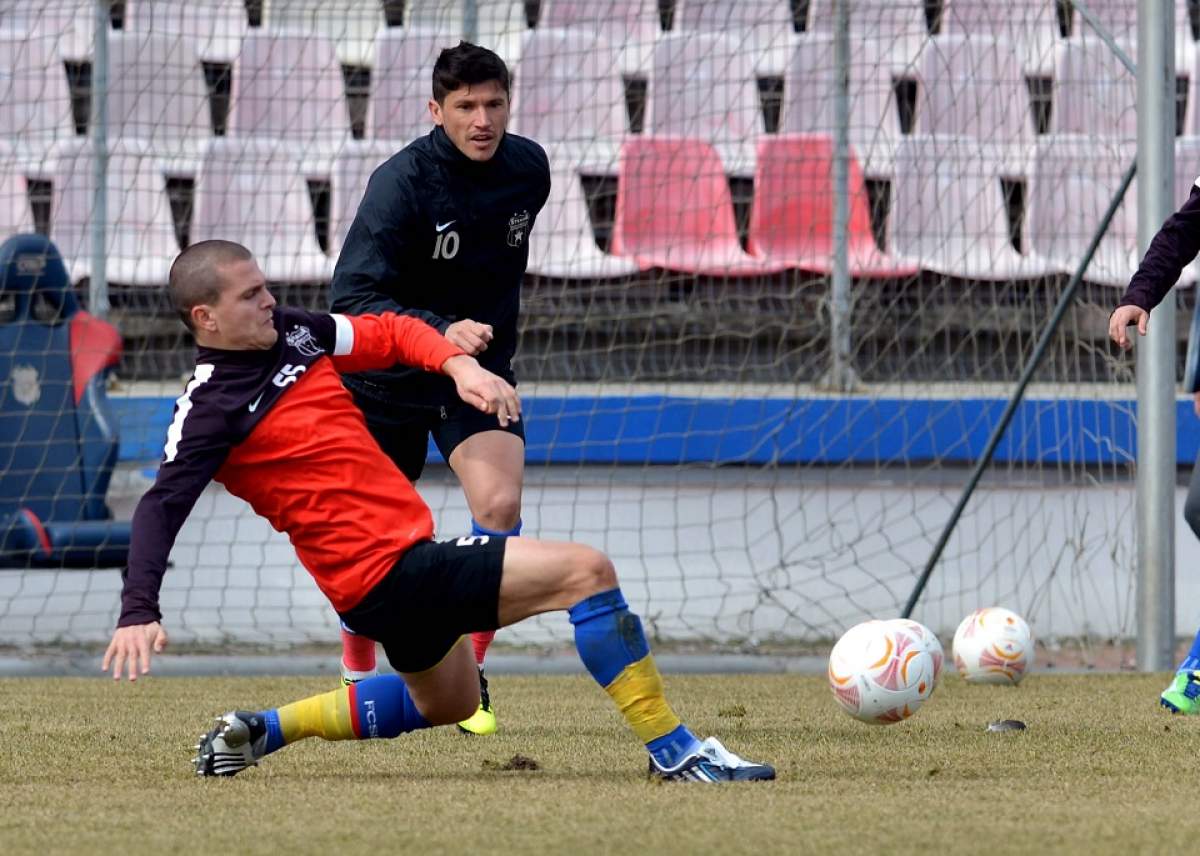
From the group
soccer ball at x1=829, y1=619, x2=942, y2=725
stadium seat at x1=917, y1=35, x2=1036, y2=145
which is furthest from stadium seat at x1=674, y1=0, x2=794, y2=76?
soccer ball at x1=829, y1=619, x2=942, y2=725

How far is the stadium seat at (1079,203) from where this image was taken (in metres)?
8.23

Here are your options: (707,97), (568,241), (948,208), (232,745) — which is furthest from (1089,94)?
(232,745)

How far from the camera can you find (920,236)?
8.34 metres

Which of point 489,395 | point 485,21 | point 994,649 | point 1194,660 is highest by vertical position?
point 485,21

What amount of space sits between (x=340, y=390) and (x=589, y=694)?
2.61 meters

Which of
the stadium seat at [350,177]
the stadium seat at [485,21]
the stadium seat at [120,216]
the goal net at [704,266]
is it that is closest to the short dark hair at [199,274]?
the goal net at [704,266]

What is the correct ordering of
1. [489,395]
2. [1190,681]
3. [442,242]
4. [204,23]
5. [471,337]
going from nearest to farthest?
[489,395]
[471,337]
[442,242]
[1190,681]
[204,23]

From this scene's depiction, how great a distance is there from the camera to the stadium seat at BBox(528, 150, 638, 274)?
→ 864cm

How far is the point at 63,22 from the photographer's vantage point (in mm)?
8797

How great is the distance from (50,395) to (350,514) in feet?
14.4

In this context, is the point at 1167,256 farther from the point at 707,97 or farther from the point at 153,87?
the point at 153,87

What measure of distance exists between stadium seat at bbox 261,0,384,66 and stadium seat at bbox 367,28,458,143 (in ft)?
0.32

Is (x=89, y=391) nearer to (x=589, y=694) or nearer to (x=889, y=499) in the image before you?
(x=589, y=694)

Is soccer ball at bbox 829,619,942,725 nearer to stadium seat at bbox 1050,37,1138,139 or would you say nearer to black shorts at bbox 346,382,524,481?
black shorts at bbox 346,382,524,481
